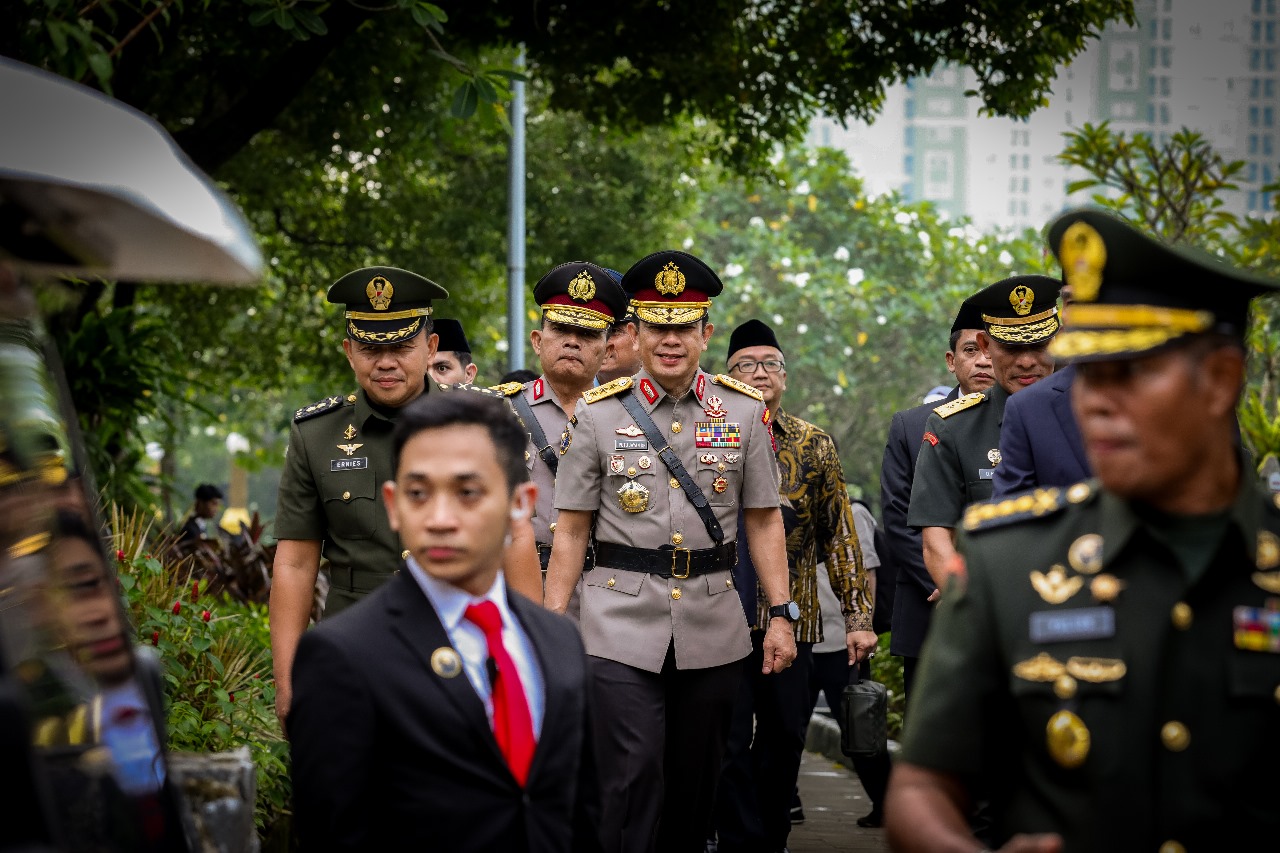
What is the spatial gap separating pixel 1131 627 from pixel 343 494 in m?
4.14

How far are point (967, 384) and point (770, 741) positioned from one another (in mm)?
2117

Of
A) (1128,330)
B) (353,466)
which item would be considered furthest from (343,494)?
(1128,330)

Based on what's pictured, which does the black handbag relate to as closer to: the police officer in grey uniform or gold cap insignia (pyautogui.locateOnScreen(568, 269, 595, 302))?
the police officer in grey uniform

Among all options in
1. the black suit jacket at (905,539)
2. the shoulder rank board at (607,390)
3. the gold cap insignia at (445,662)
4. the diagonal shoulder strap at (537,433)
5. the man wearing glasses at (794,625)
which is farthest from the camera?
the man wearing glasses at (794,625)

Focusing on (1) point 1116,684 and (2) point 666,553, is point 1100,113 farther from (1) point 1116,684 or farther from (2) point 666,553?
(1) point 1116,684

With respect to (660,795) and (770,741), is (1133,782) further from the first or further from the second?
(770,741)

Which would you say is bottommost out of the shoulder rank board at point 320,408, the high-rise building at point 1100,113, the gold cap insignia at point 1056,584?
the gold cap insignia at point 1056,584

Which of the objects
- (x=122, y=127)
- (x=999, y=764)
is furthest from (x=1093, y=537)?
(x=122, y=127)

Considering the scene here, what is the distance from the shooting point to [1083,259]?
10.4 ft

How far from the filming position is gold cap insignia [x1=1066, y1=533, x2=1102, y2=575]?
3080mm

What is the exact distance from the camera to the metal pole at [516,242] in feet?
61.3

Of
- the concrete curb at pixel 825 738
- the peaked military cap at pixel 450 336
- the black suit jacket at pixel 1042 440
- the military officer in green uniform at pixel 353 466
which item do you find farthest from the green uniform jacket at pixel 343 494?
the concrete curb at pixel 825 738

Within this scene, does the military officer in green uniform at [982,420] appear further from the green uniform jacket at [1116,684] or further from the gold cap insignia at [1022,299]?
the green uniform jacket at [1116,684]

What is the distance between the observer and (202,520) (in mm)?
20969
